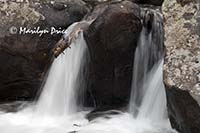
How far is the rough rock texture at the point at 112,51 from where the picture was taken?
14.7 feet

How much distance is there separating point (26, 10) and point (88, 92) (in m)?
1.32

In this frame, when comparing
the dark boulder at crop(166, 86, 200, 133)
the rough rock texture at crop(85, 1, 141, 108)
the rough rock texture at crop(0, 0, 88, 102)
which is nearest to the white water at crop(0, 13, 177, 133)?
the rough rock texture at crop(85, 1, 141, 108)

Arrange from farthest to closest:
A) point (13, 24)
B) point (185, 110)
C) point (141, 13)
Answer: point (13, 24)
point (141, 13)
point (185, 110)

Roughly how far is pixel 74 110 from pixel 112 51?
2.71ft

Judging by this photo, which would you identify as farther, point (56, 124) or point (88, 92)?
point (88, 92)

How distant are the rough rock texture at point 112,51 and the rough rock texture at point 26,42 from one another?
0.73m

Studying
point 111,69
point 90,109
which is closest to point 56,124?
point 90,109

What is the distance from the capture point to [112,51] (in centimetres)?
462

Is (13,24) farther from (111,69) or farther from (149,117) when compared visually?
(149,117)

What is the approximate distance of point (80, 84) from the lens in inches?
195

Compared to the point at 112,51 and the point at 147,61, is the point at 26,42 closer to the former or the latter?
the point at 112,51

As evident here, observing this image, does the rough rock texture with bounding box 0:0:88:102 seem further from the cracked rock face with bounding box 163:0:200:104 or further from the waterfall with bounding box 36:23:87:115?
the cracked rock face with bounding box 163:0:200:104

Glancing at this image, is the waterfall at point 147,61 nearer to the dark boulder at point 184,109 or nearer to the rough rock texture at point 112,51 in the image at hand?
the rough rock texture at point 112,51

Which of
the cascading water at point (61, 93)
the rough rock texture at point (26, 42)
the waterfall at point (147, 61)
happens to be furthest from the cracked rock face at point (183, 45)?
the rough rock texture at point (26, 42)
